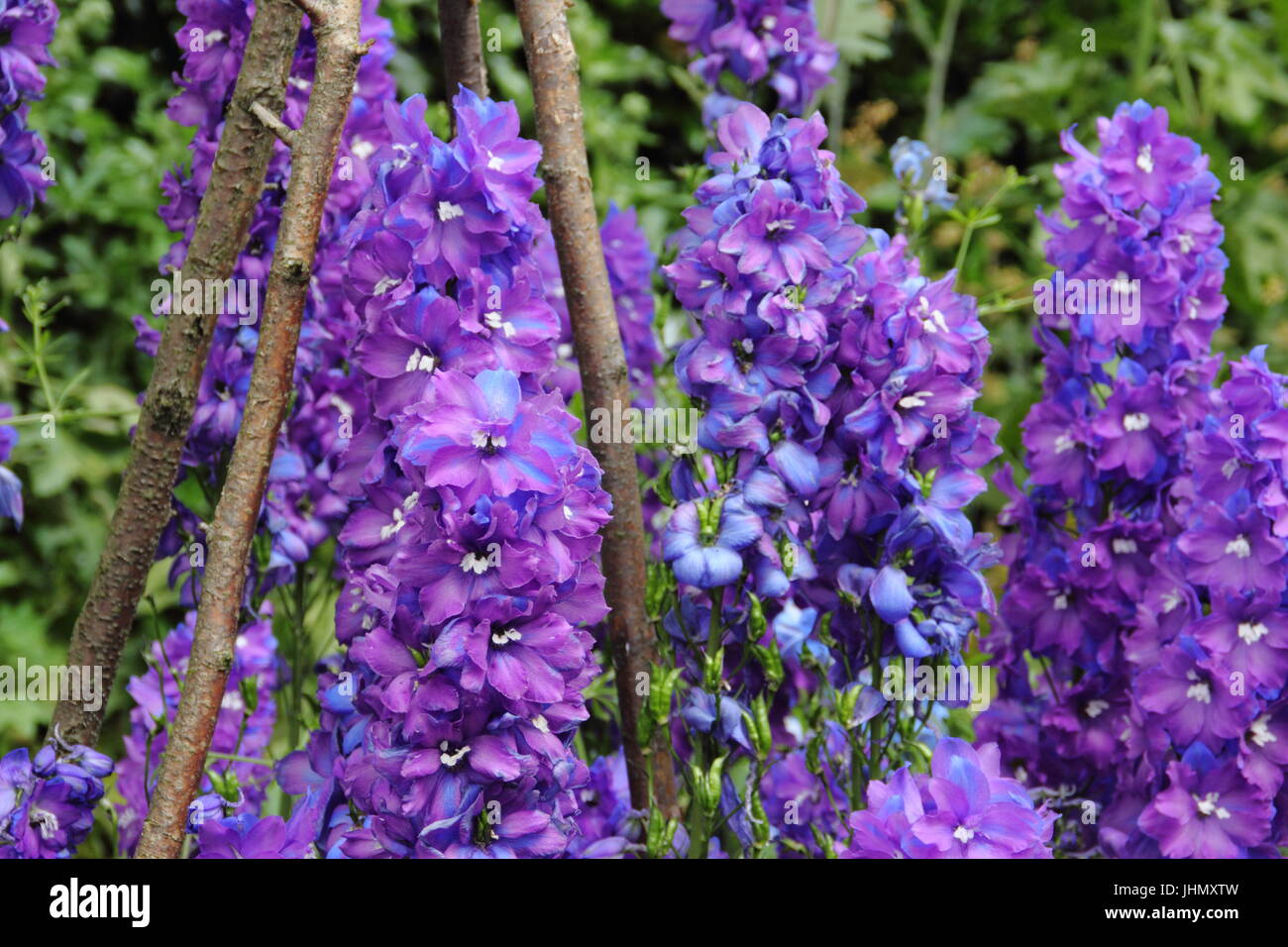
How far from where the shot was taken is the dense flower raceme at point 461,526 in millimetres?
1012

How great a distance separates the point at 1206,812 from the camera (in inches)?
52.8

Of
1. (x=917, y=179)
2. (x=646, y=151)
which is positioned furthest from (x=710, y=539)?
(x=646, y=151)

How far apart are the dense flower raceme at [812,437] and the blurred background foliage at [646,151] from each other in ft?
1.62

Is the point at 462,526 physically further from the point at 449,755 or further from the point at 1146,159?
the point at 1146,159

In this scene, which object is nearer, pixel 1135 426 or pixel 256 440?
pixel 256 440

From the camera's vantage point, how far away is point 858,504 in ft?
4.09

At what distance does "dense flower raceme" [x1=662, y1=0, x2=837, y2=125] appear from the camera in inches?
67.7

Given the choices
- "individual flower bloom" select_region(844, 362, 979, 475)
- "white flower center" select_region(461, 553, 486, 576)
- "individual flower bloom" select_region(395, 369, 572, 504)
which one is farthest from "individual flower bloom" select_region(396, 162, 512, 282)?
"individual flower bloom" select_region(844, 362, 979, 475)

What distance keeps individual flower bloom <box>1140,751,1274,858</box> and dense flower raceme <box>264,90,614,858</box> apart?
550 millimetres

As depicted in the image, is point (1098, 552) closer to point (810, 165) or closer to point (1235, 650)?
point (1235, 650)

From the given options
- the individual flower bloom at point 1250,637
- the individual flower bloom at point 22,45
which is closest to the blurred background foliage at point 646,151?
the individual flower bloom at point 22,45

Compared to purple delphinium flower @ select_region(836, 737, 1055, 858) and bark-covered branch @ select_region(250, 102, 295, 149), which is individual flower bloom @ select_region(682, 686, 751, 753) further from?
bark-covered branch @ select_region(250, 102, 295, 149)

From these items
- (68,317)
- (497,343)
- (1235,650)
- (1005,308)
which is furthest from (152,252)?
(1235,650)

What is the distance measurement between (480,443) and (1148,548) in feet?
2.53
